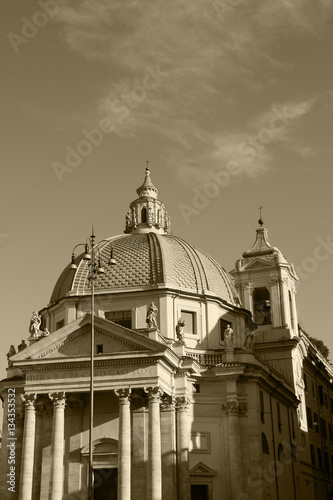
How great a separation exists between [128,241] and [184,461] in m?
16.2

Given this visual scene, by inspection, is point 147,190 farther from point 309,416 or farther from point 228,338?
point 309,416

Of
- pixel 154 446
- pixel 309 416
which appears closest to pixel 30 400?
pixel 154 446

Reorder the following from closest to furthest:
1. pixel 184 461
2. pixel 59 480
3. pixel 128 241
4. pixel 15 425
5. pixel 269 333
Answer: pixel 59 480 < pixel 184 461 < pixel 15 425 < pixel 128 241 < pixel 269 333

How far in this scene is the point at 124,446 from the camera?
35.8 metres

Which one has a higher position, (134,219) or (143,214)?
(143,214)

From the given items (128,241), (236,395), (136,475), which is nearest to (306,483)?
(236,395)

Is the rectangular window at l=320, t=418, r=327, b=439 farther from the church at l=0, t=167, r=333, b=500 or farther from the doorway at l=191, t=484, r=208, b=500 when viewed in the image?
the doorway at l=191, t=484, r=208, b=500

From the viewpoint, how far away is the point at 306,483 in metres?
51.5

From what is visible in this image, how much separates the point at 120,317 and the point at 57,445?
32.6 ft

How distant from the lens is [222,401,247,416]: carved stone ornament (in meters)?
40.9

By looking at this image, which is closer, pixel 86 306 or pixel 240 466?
pixel 240 466

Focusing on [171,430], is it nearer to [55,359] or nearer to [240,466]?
[240,466]

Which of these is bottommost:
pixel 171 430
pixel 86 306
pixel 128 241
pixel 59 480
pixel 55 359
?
pixel 59 480

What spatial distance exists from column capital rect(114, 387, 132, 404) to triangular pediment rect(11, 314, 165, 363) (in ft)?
6.64
